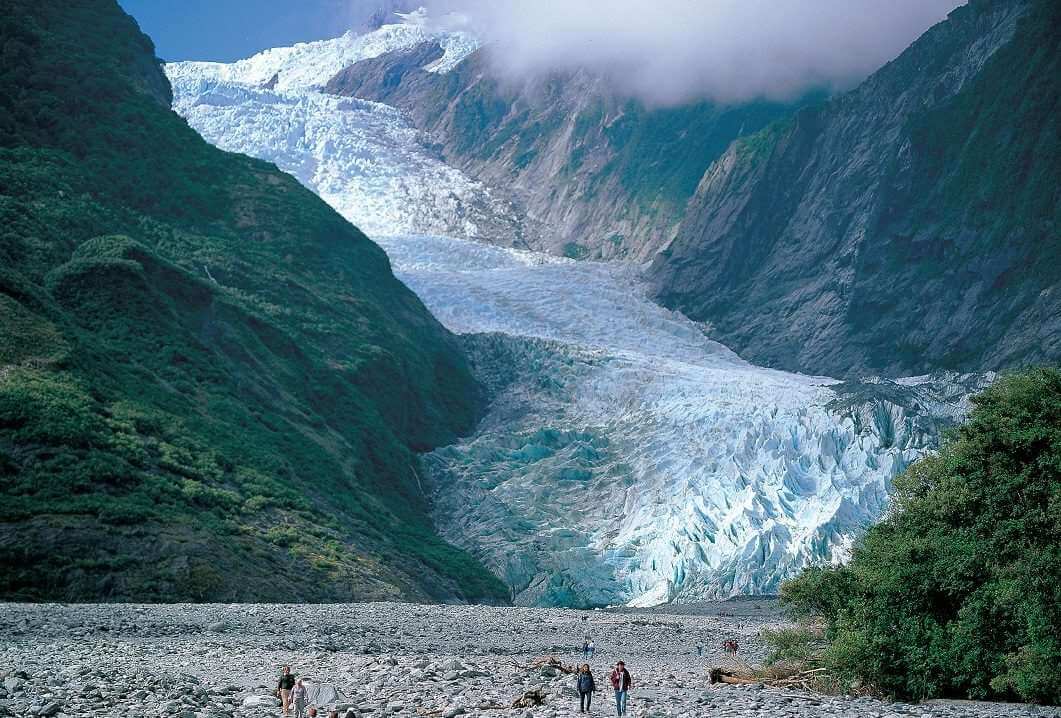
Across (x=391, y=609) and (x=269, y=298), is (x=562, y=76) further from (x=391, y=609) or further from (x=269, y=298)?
(x=391, y=609)

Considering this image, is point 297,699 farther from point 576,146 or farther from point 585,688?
point 576,146

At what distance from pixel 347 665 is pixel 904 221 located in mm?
66040

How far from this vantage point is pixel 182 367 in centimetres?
4447

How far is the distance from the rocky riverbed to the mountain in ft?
12.8

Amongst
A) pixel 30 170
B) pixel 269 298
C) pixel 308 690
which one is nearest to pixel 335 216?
pixel 269 298

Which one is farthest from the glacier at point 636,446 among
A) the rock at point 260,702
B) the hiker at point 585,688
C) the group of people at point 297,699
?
the group of people at point 297,699

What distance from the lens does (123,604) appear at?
90.1ft

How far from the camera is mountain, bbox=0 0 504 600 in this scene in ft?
103

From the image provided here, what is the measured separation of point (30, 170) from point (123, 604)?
101 ft

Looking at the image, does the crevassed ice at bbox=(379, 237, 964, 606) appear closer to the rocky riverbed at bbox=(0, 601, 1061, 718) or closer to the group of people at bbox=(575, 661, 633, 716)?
the rocky riverbed at bbox=(0, 601, 1061, 718)

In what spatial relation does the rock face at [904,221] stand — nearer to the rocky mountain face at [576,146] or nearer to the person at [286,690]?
the rocky mountain face at [576,146]

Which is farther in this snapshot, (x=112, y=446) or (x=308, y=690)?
(x=112, y=446)

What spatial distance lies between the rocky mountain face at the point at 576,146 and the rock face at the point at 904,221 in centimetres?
1144

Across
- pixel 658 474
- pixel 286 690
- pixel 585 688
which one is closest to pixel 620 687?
pixel 585 688
